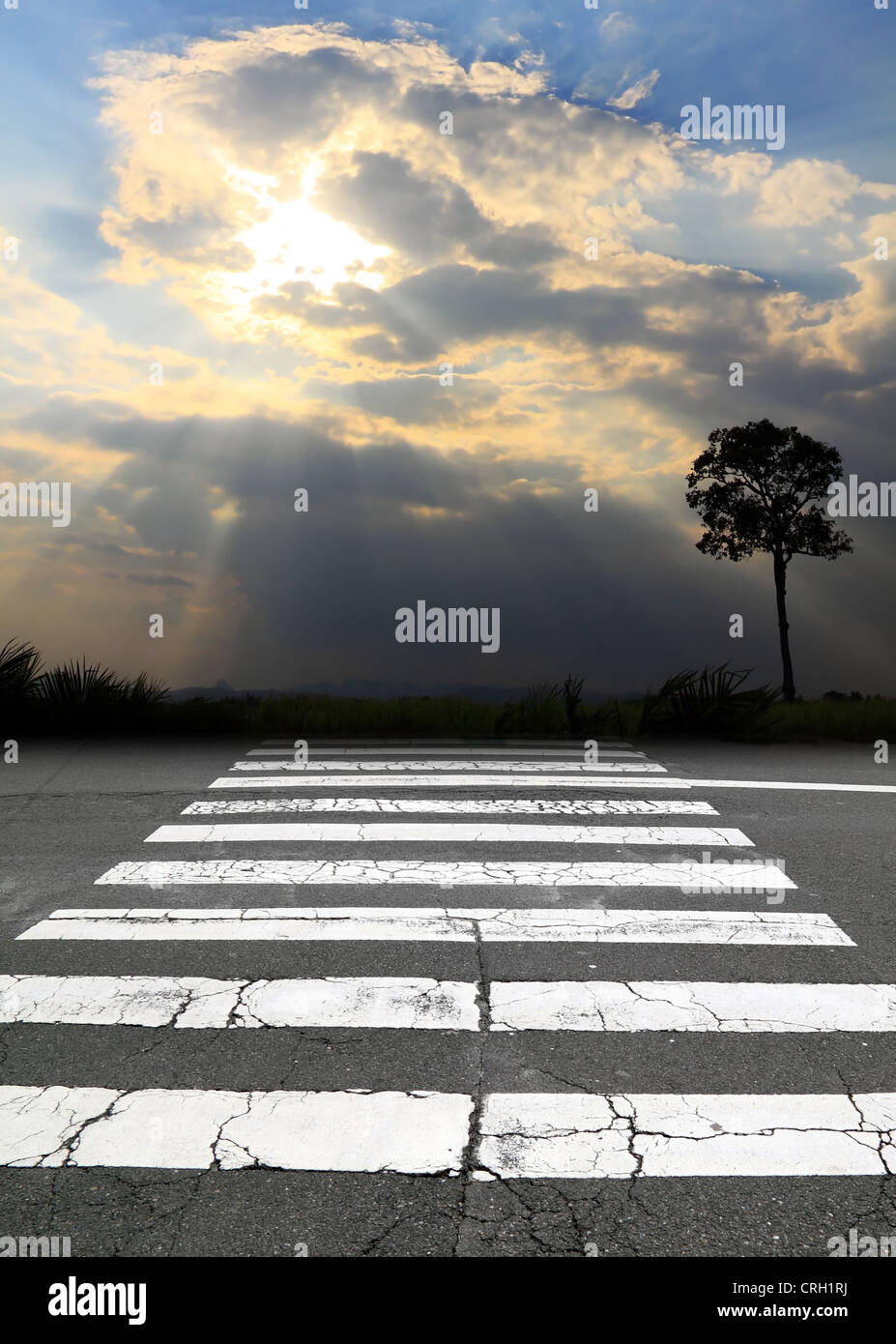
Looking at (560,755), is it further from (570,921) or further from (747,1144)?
(747,1144)

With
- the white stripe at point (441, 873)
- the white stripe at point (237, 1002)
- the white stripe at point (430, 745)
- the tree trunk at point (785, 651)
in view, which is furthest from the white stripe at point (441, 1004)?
the tree trunk at point (785, 651)

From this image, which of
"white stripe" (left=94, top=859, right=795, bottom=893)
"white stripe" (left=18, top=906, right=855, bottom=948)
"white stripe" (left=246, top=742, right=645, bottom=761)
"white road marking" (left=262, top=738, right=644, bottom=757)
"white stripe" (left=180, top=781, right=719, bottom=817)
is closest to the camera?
"white stripe" (left=18, top=906, right=855, bottom=948)

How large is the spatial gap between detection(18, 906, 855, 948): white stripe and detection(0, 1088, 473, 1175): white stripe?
71.0 inches

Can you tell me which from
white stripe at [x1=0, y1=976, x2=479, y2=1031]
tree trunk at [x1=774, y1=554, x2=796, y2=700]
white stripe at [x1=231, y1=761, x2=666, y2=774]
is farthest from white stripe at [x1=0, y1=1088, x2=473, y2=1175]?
tree trunk at [x1=774, y1=554, x2=796, y2=700]

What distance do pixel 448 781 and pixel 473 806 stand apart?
125cm

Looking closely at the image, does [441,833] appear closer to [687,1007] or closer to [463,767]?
[463,767]

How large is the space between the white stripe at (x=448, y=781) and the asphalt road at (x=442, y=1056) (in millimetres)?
2061

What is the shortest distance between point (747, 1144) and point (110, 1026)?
113 inches

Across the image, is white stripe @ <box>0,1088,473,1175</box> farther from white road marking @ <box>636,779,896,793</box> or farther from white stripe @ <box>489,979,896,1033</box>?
white road marking @ <box>636,779,896,793</box>

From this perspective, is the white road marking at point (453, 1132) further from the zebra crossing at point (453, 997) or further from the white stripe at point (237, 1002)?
the white stripe at point (237, 1002)

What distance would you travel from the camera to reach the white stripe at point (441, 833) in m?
7.98

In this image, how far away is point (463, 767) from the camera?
11266 millimetres

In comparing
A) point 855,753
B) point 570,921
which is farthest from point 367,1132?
point 855,753

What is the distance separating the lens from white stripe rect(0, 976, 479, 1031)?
4.66m
